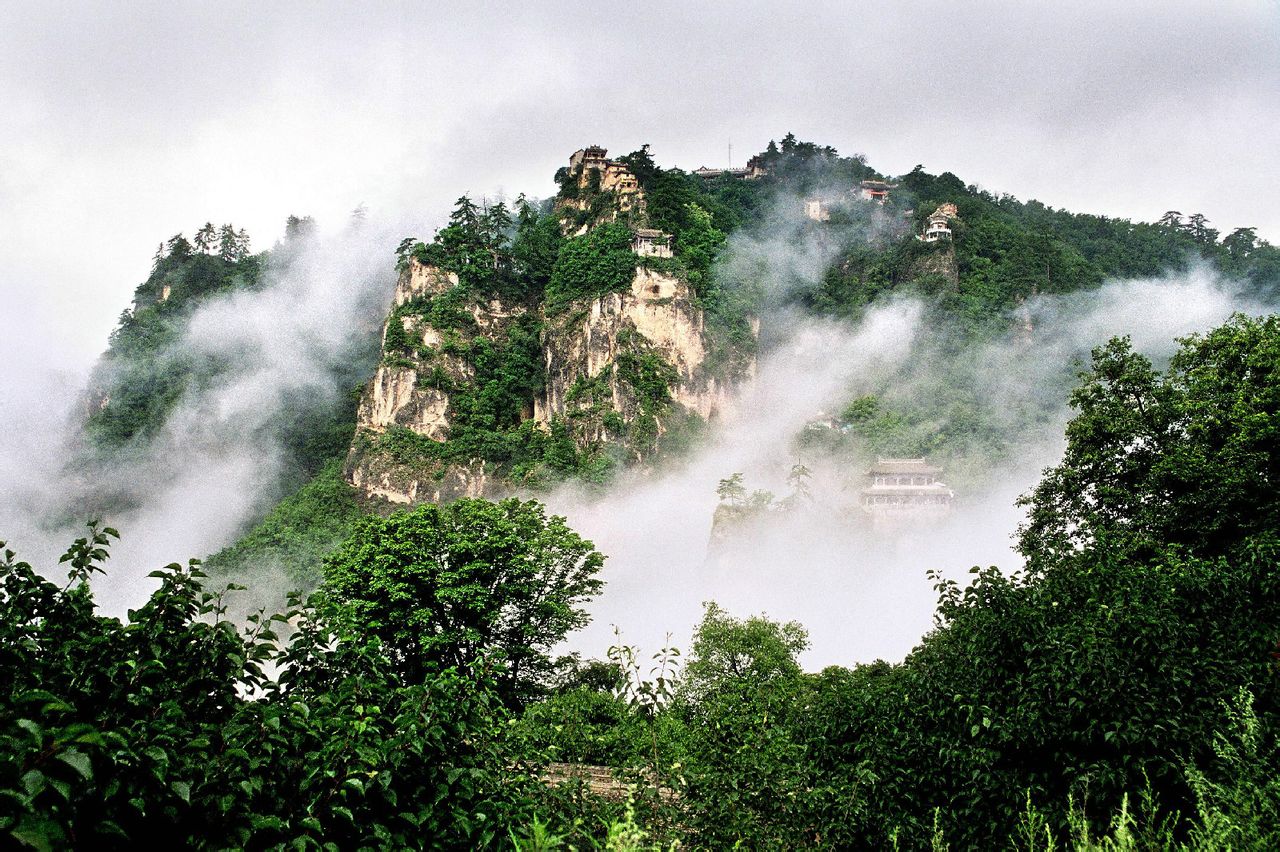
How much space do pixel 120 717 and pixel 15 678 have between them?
0.77m

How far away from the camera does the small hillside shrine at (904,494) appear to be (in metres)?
56.5

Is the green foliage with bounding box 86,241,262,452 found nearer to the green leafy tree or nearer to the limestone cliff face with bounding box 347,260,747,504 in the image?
the limestone cliff face with bounding box 347,260,747,504

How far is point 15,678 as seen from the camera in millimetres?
5613

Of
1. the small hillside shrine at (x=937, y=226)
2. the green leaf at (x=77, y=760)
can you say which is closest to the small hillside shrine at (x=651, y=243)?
the small hillside shrine at (x=937, y=226)

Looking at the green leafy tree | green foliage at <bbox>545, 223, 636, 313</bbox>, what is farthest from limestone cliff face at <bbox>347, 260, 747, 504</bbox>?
the green leafy tree

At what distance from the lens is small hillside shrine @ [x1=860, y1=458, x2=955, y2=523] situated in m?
56.5

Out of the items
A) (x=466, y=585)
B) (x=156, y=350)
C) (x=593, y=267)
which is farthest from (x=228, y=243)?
(x=466, y=585)

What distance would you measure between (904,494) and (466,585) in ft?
128

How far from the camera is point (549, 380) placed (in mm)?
65125

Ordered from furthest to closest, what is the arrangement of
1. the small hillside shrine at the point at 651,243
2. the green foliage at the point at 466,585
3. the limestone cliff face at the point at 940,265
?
the limestone cliff face at the point at 940,265 → the small hillside shrine at the point at 651,243 → the green foliage at the point at 466,585

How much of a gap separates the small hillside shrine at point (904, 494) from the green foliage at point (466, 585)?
Result: 34296mm

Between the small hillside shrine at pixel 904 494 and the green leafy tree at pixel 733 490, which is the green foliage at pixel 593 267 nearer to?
the green leafy tree at pixel 733 490

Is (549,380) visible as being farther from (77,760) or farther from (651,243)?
(77,760)

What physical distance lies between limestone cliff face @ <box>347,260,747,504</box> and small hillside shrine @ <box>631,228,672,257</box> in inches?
93.8
